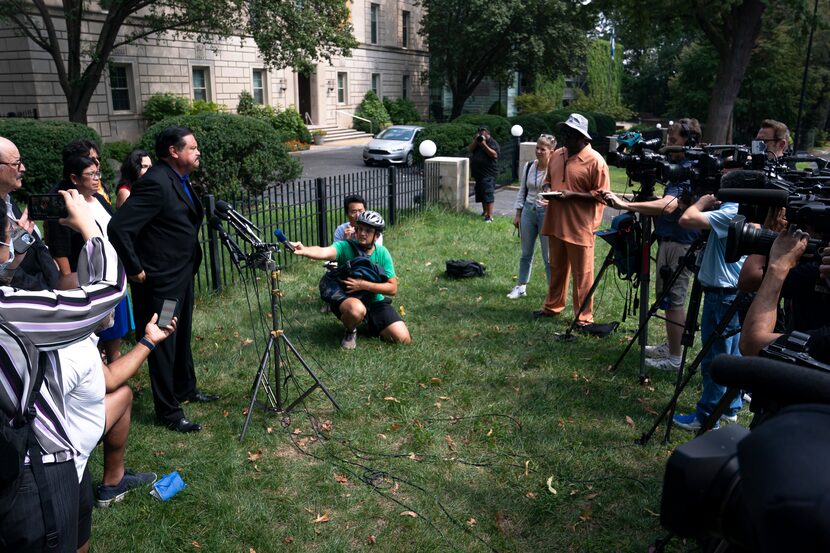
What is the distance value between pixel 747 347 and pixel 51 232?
14.7 ft

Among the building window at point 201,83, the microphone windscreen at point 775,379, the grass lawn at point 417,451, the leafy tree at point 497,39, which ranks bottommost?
the grass lawn at point 417,451

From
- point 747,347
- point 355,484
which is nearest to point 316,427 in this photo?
point 355,484

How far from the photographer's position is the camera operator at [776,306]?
233 centimetres

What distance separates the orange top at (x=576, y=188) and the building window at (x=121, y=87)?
24014 mm

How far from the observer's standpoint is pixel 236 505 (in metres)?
3.80

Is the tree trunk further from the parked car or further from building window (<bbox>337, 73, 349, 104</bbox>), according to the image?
building window (<bbox>337, 73, 349, 104</bbox>)

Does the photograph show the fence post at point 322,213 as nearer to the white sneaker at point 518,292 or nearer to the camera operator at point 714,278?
the white sneaker at point 518,292

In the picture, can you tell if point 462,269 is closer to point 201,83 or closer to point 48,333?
point 48,333

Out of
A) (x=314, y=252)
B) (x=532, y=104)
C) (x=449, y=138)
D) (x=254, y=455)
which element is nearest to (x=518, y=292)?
(x=314, y=252)

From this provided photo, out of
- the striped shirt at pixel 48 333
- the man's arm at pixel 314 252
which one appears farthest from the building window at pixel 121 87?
the striped shirt at pixel 48 333

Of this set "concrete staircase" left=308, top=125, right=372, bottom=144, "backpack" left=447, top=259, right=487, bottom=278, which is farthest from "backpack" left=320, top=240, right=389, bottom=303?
"concrete staircase" left=308, top=125, right=372, bottom=144

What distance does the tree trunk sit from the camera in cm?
2353

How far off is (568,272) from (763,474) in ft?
20.4

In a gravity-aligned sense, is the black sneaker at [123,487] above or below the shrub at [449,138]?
below
